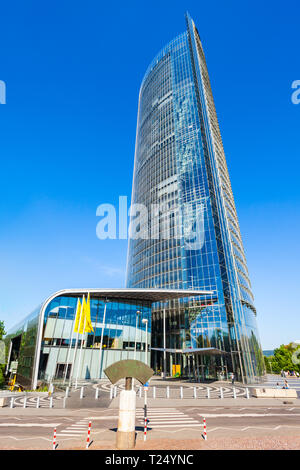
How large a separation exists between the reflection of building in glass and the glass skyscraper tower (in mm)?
6563

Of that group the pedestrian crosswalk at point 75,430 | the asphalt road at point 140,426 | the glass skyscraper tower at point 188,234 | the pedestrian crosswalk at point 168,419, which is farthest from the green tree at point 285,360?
the pedestrian crosswalk at point 75,430

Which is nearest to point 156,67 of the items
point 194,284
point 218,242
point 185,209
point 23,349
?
point 185,209

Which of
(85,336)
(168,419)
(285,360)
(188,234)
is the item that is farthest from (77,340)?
(285,360)

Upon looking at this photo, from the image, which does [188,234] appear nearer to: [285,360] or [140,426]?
[285,360]

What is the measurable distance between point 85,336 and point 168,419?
27.7 meters

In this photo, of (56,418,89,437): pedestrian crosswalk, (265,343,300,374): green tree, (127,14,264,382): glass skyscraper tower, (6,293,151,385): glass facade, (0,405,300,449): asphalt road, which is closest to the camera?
(0,405,300,449): asphalt road

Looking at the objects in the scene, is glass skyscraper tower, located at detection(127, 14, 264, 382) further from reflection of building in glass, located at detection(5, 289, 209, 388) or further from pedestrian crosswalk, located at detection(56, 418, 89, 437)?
pedestrian crosswalk, located at detection(56, 418, 89, 437)

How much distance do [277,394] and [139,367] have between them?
22.8 m

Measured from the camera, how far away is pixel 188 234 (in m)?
62.6

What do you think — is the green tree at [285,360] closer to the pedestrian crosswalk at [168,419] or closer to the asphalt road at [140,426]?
the asphalt road at [140,426]

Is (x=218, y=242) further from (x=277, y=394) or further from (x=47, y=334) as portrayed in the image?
(x=47, y=334)

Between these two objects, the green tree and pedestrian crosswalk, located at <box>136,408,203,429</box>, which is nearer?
pedestrian crosswalk, located at <box>136,408,203,429</box>

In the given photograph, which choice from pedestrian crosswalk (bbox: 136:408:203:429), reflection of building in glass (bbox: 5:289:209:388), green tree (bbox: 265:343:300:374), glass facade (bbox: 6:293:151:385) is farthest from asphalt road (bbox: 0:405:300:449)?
green tree (bbox: 265:343:300:374)

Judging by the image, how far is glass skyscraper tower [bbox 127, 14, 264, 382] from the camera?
4812 centimetres
